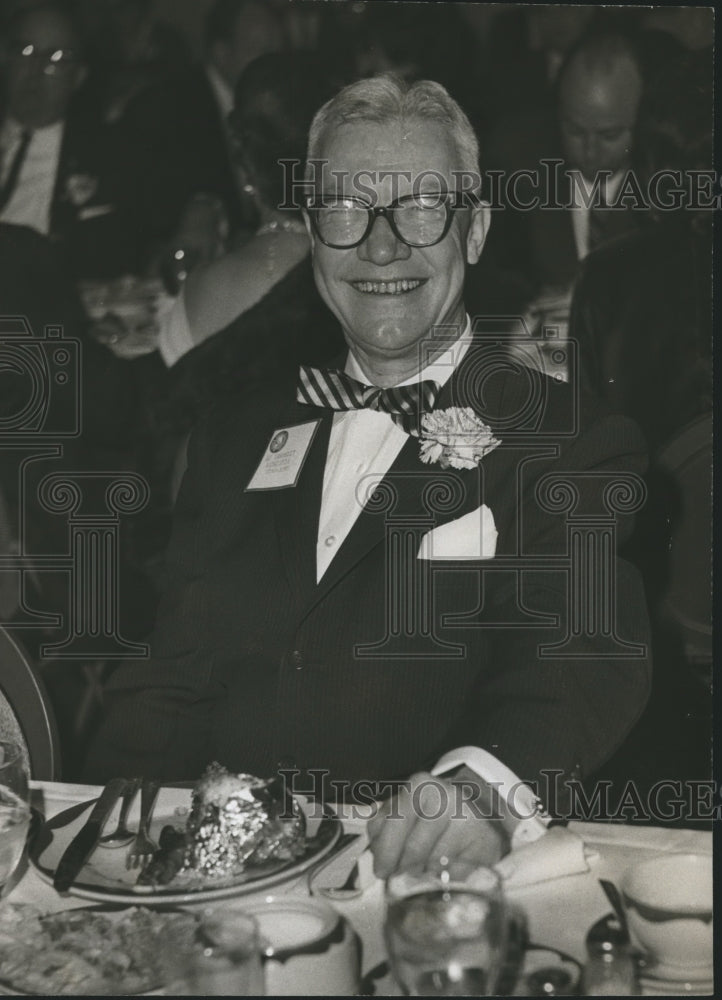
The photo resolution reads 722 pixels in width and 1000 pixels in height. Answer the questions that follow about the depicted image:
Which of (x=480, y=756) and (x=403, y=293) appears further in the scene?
(x=403, y=293)

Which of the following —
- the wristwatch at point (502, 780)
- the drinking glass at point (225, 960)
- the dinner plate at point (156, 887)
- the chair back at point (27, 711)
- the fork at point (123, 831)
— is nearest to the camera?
the drinking glass at point (225, 960)

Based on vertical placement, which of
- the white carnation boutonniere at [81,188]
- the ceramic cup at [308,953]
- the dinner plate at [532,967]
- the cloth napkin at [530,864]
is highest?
the white carnation boutonniere at [81,188]

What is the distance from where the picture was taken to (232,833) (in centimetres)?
151

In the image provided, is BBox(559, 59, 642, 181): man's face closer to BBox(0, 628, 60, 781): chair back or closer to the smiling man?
the smiling man

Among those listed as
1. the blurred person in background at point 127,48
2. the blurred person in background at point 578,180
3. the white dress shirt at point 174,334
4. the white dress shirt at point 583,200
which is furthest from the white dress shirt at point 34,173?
the white dress shirt at point 583,200

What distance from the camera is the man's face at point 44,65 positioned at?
1.95 metres

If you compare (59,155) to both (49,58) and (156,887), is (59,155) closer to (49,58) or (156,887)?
(49,58)

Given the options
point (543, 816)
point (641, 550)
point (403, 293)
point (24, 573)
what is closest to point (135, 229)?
point (403, 293)

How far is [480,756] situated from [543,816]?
13 centimetres

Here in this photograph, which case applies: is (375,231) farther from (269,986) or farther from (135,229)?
(269,986)

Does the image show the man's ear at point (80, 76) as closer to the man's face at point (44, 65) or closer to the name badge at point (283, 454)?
the man's face at point (44, 65)

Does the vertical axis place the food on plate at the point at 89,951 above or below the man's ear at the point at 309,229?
below

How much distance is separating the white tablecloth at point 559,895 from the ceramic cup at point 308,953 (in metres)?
0.07

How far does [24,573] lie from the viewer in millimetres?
1979
